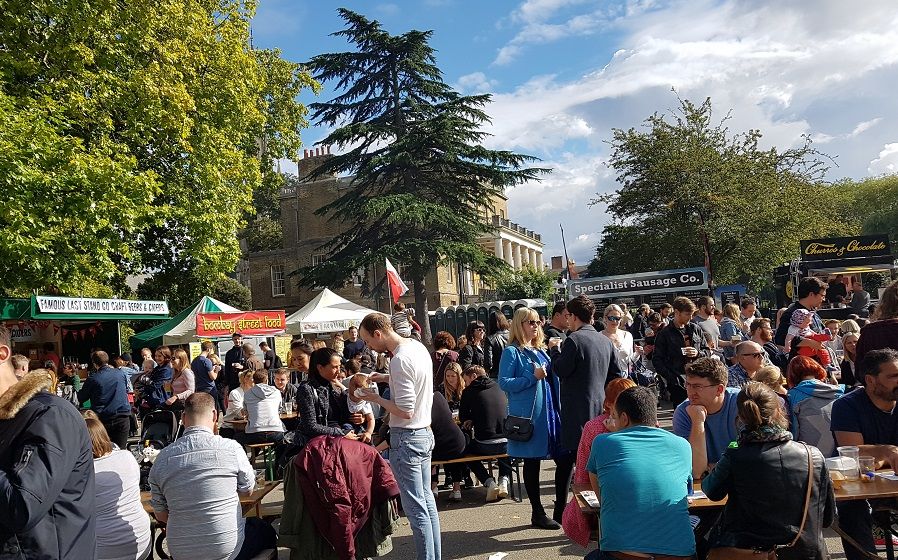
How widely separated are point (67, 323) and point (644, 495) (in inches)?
815

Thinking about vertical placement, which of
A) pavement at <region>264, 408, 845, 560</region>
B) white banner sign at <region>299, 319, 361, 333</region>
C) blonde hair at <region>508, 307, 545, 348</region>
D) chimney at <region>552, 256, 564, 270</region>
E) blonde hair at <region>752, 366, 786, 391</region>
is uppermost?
chimney at <region>552, 256, 564, 270</region>

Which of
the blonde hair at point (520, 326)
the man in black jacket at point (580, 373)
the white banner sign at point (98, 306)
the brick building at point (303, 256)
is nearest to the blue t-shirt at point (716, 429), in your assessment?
the man in black jacket at point (580, 373)

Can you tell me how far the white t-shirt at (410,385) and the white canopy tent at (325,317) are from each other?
550 inches

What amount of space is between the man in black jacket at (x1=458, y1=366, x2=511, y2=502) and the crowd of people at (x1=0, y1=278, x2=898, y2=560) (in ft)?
0.05

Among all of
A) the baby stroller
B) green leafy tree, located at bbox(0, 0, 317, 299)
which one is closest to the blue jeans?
the baby stroller

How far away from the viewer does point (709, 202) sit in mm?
29531

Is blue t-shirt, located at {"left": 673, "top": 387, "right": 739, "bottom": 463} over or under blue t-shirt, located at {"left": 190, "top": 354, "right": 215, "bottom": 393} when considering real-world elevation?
under

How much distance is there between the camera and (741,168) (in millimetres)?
30312

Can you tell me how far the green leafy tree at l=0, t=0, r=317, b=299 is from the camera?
15422 mm

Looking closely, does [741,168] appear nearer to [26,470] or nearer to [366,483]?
[366,483]

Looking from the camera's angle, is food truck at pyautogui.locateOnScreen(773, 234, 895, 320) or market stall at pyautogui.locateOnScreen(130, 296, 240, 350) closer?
market stall at pyautogui.locateOnScreen(130, 296, 240, 350)

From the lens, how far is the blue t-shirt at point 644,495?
3.50 m

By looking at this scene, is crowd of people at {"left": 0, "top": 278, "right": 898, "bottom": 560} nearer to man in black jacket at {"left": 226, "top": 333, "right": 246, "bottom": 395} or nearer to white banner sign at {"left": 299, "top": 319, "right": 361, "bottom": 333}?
man in black jacket at {"left": 226, "top": 333, "right": 246, "bottom": 395}

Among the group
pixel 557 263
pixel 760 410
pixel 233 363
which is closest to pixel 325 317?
pixel 233 363
